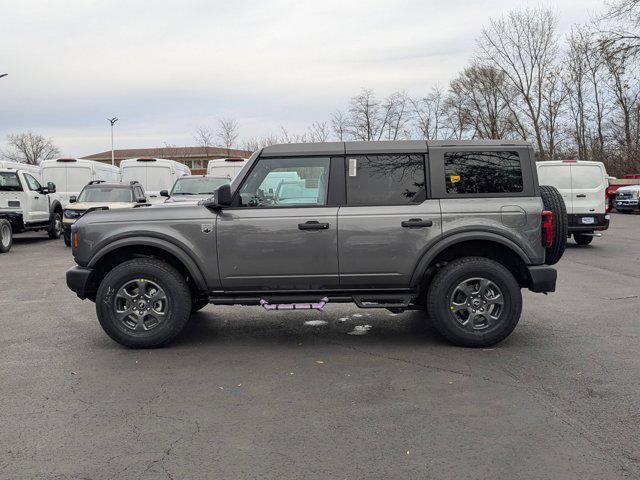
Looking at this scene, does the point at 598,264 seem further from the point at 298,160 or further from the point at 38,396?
the point at 38,396

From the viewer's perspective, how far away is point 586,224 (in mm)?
13773

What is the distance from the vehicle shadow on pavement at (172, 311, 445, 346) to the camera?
586 cm

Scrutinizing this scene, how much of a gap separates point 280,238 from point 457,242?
166cm

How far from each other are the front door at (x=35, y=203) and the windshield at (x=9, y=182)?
0.27 m

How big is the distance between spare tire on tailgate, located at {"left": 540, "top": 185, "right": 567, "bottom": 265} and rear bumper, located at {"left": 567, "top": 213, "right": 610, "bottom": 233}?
8710mm

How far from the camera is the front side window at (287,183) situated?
5.54 m

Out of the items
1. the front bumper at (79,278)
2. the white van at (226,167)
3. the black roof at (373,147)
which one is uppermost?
the white van at (226,167)

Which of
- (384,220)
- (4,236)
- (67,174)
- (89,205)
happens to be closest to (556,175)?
(384,220)

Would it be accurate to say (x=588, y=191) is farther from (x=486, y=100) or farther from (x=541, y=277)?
(x=486, y=100)

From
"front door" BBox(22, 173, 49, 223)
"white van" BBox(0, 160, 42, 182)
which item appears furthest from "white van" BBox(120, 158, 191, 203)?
"white van" BBox(0, 160, 42, 182)

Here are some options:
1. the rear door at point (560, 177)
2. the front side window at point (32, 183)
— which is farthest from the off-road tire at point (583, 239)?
the front side window at point (32, 183)

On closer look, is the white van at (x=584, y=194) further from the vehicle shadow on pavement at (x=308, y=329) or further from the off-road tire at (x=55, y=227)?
the off-road tire at (x=55, y=227)

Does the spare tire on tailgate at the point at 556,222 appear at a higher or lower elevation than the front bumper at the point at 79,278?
higher

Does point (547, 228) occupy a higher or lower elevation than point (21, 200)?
lower
